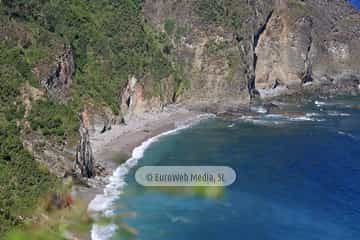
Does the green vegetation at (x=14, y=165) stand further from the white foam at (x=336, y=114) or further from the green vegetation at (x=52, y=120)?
the white foam at (x=336, y=114)

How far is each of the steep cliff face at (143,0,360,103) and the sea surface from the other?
1612 cm

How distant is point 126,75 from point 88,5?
15.8 m

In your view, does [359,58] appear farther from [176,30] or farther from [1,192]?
[1,192]

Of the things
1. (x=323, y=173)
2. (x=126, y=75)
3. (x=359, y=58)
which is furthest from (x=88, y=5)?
(x=359, y=58)

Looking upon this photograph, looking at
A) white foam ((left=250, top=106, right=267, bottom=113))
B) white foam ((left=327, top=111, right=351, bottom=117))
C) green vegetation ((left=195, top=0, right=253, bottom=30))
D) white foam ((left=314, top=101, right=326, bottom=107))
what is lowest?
white foam ((left=327, top=111, right=351, bottom=117))

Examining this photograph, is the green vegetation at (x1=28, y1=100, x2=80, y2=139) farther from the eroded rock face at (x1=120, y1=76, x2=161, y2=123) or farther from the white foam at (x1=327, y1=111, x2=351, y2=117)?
the white foam at (x1=327, y1=111, x2=351, y2=117)

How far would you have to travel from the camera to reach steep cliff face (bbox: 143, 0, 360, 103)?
115000 mm

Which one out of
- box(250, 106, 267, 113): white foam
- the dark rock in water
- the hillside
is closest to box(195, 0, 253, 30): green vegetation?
the hillside

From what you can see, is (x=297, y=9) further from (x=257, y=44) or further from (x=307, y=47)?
(x=257, y=44)

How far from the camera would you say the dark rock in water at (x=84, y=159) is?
5903 centimetres

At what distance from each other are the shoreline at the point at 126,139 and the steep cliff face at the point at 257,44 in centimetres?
1434

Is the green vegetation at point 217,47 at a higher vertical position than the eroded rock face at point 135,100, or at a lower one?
higher

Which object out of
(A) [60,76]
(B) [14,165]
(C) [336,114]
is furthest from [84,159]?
(C) [336,114]

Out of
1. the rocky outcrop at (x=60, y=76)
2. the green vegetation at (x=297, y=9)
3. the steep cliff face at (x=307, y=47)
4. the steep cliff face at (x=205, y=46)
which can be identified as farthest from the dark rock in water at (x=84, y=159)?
the green vegetation at (x=297, y=9)
